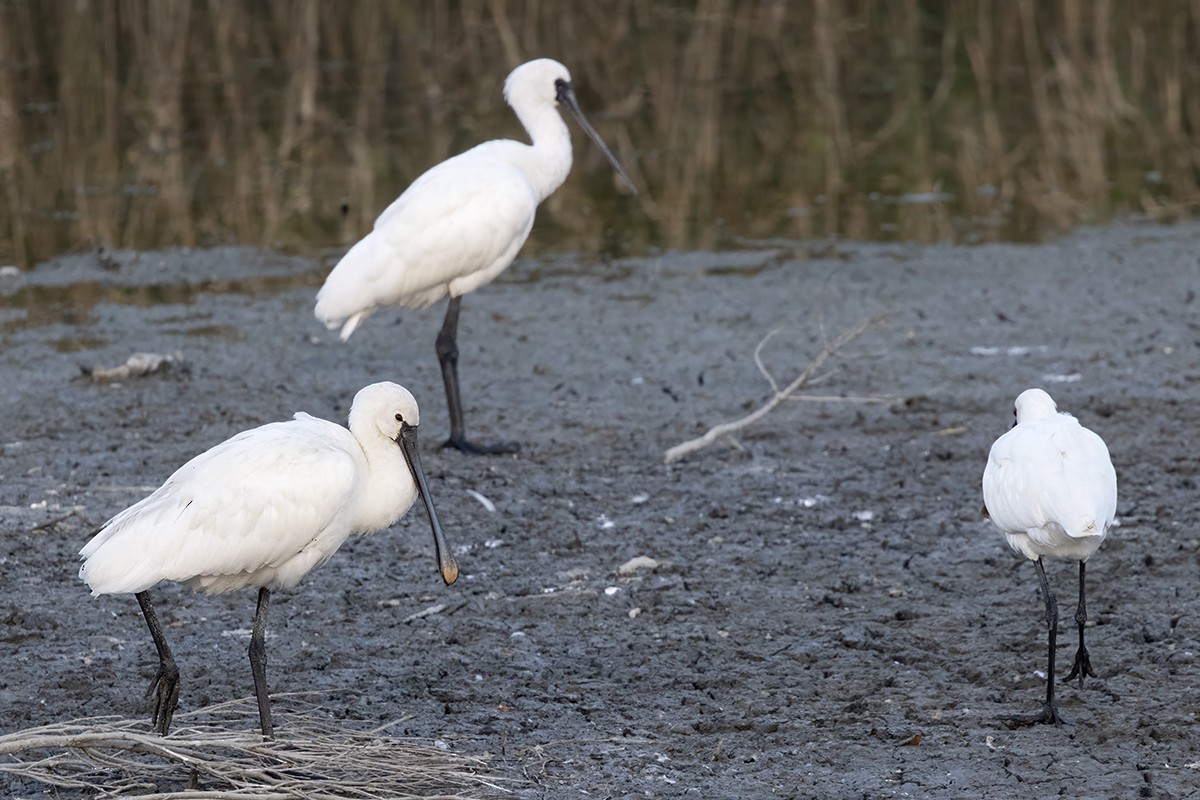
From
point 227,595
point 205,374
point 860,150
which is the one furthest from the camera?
point 860,150

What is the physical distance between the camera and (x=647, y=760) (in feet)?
14.5

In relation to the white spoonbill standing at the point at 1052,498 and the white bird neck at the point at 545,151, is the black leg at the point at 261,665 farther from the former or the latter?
the white bird neck at the point at 545,151

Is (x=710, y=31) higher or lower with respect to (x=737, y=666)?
higher

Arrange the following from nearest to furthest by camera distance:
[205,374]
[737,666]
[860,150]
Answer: [737,666] < [205,374] < [860,150]

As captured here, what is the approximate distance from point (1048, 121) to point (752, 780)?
9627mm

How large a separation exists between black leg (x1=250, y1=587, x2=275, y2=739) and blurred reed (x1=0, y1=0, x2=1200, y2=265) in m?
5.98

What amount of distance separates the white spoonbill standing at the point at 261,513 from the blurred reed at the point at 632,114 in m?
5.70

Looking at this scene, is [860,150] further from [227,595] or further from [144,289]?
[227,595]

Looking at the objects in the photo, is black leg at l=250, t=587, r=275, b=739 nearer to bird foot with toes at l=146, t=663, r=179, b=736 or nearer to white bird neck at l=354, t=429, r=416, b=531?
bird foot with toes at l=146, t=663, r=179, b=736

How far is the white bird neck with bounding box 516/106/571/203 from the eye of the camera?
782cm

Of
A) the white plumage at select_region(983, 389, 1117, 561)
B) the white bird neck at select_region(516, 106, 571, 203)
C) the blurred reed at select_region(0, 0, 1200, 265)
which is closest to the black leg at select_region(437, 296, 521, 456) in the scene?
the white bird neck at select_region(516, 106, 571, 203)

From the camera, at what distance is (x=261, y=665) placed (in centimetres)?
438

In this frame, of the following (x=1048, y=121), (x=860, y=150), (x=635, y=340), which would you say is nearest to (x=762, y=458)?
(x=635, y=340)

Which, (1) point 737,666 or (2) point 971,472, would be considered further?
(2) point 971,472
